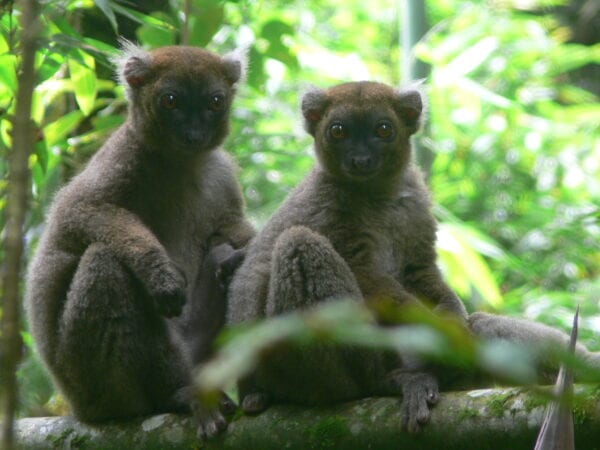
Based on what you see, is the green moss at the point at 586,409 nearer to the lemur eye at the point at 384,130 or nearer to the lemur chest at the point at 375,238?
the lemur chest at the point at 375,238

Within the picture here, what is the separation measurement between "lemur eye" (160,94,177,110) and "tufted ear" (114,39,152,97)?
35 cm

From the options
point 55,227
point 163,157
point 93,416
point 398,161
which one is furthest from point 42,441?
point 398,161

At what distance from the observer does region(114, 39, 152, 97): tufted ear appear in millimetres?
7270

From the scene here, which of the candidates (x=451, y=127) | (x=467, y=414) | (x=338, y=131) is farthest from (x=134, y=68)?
(x=451, y=127)

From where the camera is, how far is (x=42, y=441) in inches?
243

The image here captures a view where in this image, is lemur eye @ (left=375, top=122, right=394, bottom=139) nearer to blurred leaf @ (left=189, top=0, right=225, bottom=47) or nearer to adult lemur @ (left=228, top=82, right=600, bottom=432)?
adult lemur @ (left=228, top=82, right=600, bottom=432)

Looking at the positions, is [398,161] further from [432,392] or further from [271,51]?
[432,392]

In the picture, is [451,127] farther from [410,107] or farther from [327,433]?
[327,433]

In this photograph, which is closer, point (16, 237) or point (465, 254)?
point (16, 237)

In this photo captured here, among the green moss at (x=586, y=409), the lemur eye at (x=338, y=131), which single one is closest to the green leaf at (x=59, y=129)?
the lemur eye at (x=338, y=131)

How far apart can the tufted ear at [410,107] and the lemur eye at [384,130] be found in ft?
1.04

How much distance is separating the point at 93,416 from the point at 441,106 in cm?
699

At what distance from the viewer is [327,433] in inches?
209

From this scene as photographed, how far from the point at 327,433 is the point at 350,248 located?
156 cm
